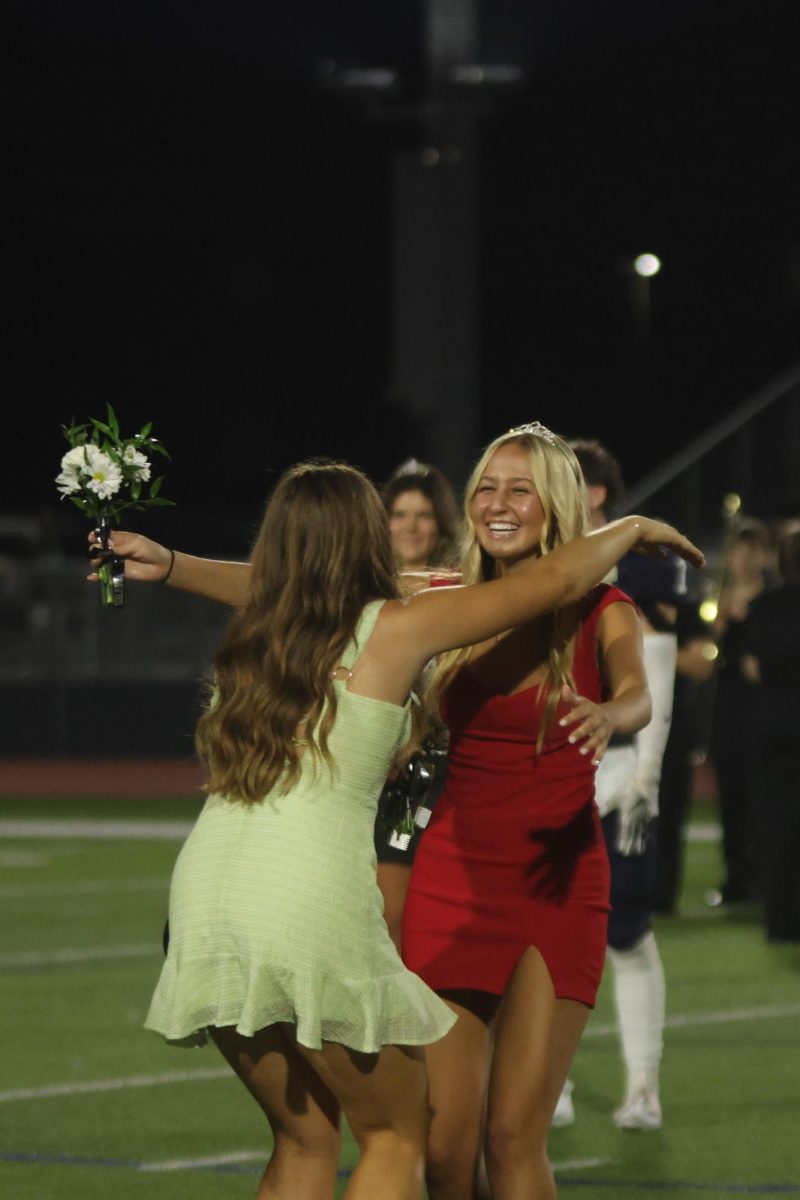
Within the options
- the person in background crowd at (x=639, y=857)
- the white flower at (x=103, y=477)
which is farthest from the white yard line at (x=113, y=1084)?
the white flower at (x=103, y=477)

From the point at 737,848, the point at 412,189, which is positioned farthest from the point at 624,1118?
the point at 412,189

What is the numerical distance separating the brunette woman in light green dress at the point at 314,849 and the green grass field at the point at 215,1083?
2.19 metres

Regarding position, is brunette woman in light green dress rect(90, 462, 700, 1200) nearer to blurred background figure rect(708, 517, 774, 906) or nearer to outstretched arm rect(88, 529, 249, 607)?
outstretched arm rect(88, 529, 249, 607)

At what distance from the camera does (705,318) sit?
60125 millimetres

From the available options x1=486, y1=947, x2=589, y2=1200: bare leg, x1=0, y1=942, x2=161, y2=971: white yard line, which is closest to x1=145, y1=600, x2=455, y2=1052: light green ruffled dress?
x1=486, y1=947, x2=589, y2=1200: bare leg

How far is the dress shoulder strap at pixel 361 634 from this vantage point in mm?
4344

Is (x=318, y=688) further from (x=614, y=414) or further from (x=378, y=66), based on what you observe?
(x=614, y=414)

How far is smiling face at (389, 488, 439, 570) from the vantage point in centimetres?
705

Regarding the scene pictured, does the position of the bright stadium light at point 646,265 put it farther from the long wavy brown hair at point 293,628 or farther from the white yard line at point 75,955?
the long wavy brown hair at point 293,628

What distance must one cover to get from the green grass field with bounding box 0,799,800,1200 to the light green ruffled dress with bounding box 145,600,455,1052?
2329 millimetres

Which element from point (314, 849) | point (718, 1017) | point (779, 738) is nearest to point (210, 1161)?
point (314, 849)

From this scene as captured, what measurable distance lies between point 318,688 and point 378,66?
25.8m

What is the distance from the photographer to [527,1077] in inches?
190

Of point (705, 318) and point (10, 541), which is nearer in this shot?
point (10, 541)
